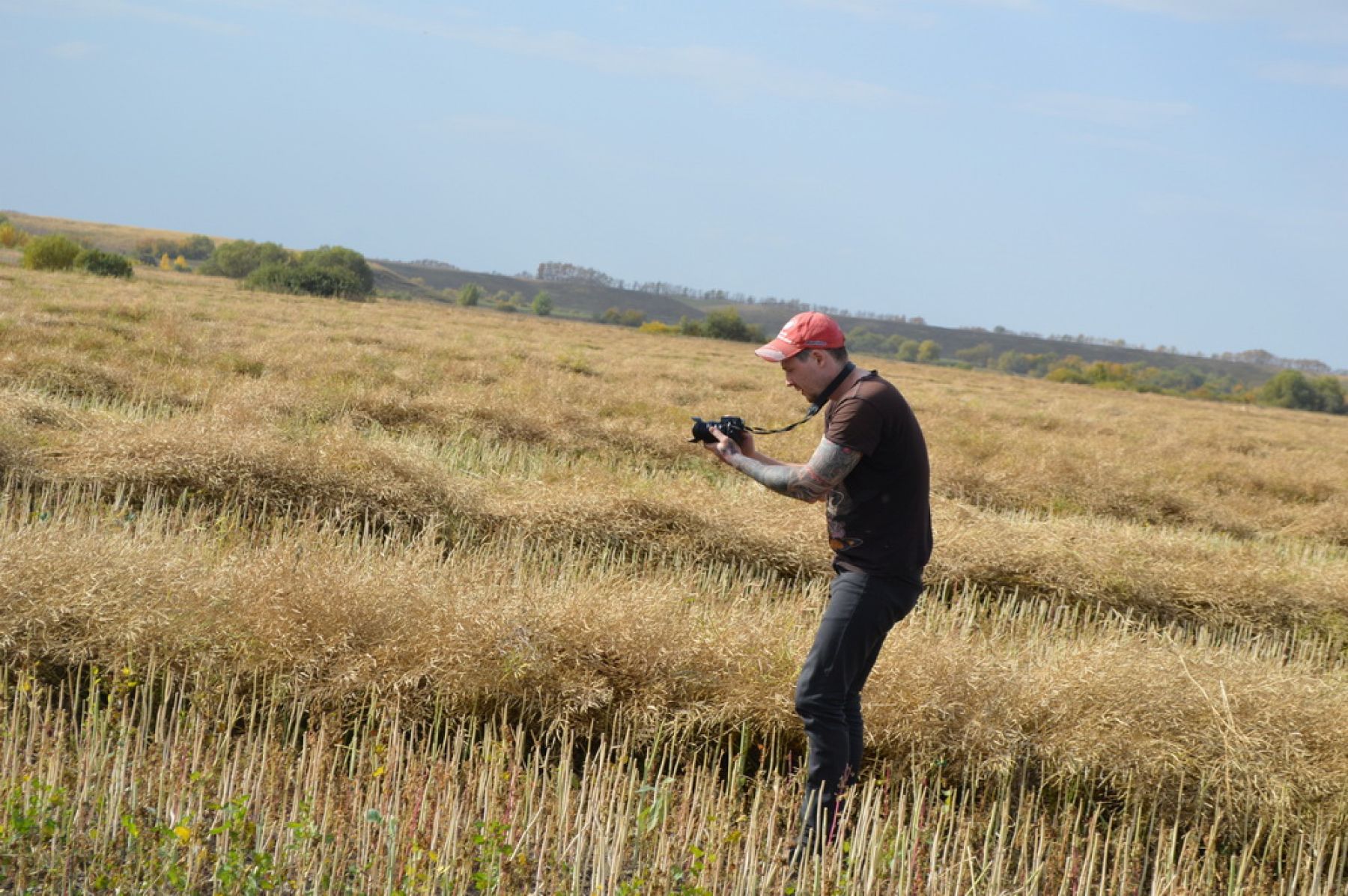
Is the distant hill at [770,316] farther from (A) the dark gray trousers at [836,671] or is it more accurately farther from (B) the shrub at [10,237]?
(A) the dark gray trousers at [836,671]

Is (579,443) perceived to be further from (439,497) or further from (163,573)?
(163,573)

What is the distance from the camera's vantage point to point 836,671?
3.64m

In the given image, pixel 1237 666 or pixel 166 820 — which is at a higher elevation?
pixel 1237 666

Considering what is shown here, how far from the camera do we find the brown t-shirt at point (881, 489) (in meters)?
3.56

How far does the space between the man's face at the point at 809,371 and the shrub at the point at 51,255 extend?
37657mm

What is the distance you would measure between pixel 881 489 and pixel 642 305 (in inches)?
4382

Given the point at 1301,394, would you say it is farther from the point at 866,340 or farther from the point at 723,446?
the point at 723,446

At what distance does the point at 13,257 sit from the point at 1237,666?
52966 mm

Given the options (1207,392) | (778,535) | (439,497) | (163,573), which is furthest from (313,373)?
(1207,392)

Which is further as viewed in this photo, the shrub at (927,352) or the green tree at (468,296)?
the shrub at (927,352)

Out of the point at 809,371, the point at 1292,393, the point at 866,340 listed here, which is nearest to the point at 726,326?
the point at 1292,393

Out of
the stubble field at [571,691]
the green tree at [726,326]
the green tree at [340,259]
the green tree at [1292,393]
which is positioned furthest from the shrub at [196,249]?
the stubble field at [571,691]

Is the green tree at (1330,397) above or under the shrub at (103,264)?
above

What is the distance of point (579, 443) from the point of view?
1157cm
